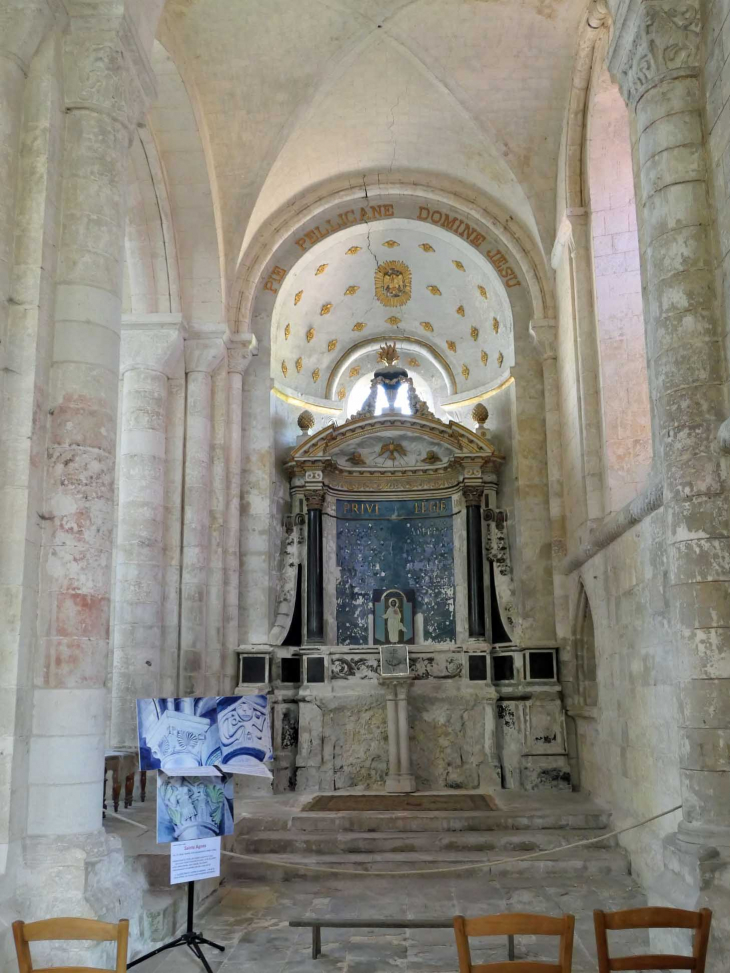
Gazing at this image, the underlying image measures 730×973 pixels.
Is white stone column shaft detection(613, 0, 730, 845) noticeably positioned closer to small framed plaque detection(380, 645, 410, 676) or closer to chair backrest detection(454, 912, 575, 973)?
chair backrest detection(454, 912, 575, 973)

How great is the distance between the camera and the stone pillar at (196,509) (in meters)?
12.4

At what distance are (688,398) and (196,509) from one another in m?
7.88

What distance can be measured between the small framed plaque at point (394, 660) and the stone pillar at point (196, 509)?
2.52 m

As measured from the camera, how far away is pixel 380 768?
44.2 ft

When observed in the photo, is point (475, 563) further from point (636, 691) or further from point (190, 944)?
point (190, 944)

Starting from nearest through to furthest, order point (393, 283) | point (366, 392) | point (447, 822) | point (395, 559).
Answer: point (447, 822)
point (395, 559)
point (393, 283)
point (366, 392)

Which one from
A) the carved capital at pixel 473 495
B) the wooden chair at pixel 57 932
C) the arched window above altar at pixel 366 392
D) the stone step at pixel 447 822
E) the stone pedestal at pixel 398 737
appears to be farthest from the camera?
the arched window above altar at pixel 366 392

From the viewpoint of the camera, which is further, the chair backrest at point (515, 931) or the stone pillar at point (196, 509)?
the stone pillar at point (196, 509)

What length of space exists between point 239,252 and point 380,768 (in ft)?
25.7

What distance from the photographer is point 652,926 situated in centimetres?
393

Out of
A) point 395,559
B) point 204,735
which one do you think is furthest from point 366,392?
point 204,735

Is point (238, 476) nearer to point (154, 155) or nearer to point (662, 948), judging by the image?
point (154, 155)

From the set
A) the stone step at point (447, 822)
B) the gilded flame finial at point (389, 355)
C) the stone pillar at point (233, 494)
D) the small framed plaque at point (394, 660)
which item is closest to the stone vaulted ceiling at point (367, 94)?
the stone pillar at point (233, 494)

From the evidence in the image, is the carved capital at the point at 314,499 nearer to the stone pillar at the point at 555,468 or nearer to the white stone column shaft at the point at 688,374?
the stone pillar at the point at 555,468
